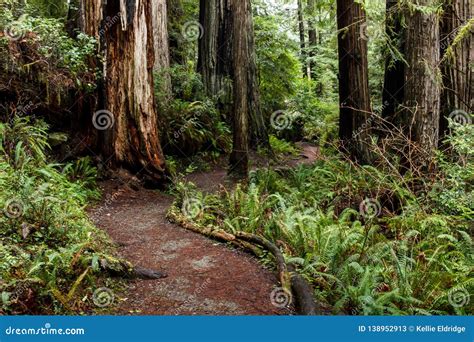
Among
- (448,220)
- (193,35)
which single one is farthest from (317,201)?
(193,35)

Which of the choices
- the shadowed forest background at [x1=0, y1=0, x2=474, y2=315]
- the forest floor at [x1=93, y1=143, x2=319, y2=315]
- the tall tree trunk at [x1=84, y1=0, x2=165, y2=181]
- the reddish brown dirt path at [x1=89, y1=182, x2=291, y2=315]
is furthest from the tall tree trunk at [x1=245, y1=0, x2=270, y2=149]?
the reddish brown dirt path at [x1=89, y1=182, x2=291, y2=315]

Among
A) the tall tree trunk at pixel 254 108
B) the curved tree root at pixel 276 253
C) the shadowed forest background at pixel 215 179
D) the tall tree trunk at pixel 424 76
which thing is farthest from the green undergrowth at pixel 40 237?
the tall tree trunk at pixel 424 76

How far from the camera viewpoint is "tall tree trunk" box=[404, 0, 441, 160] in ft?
27.3

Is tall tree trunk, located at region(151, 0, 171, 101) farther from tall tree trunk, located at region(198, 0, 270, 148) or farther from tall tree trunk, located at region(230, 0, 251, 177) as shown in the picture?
tall tree trunk, located at region(230, 0, 251, 177)

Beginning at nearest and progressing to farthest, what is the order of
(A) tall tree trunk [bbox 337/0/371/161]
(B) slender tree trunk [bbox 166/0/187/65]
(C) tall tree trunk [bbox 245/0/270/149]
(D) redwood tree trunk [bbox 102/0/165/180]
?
(D) redwood tree trunk [bbox 102/0/165/180]
(A) tall tree trunk [bbox 337/0/371/161]
(C) tall tree trunk [bbox 245/0/270/149]
(B) slender tree trunk [bbox 166/0/187/65]

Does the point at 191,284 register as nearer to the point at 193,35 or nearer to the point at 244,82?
the point at 244,82

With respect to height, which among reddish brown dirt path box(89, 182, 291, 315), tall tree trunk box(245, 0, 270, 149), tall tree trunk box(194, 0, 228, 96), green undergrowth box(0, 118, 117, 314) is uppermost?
tall tree trunk box(194, 0, 228, 96)

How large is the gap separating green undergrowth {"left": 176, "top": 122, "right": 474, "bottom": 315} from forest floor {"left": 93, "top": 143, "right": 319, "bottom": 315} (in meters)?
0.47

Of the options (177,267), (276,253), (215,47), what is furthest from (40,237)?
(215,47)

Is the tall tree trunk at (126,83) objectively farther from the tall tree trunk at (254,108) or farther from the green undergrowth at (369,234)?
the tall tree trunk at (254,108)

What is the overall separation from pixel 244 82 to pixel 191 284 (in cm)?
549

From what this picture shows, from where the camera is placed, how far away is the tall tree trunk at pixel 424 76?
8320mm

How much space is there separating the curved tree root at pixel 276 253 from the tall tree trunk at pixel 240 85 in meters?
2.60

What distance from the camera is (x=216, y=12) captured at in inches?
529
